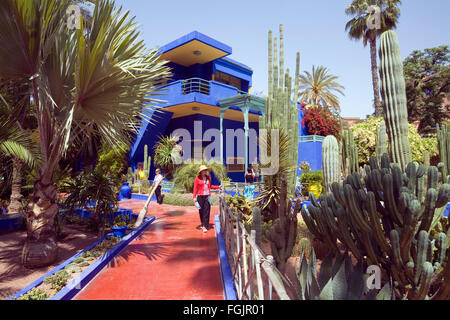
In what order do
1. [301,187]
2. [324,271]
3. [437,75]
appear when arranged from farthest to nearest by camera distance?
[437,75]
[301,187]
[324,271]

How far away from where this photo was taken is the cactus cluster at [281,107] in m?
6.54

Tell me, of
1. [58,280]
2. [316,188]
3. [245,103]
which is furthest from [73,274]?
[245,103]

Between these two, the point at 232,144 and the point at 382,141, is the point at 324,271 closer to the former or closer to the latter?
the point at 382,141

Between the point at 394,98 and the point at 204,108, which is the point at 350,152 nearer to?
the point at 394,98

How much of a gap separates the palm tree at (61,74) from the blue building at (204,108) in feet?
29.5

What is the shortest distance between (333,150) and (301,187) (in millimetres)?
6021

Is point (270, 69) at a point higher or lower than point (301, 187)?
higher

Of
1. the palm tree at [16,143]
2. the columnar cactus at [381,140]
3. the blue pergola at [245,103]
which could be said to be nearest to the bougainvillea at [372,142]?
the blue pergola at [245,103]

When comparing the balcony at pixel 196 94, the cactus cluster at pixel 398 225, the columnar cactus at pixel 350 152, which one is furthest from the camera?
the balcony at pixel 196 94

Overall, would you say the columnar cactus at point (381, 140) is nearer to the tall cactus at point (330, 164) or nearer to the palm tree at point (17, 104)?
the tall cactus at point (330, 164)

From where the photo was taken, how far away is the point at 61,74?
495cm

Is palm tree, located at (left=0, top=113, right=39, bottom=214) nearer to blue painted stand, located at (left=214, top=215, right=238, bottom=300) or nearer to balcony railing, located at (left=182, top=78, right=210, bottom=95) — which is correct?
blue painted stand, located at (left=214, top=215, right=238, bottom=300)
